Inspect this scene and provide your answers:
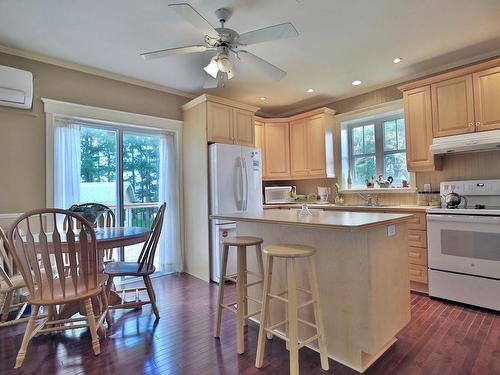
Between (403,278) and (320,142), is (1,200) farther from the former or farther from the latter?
(320,142)

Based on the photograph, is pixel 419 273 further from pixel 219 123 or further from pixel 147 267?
pixel 219 123

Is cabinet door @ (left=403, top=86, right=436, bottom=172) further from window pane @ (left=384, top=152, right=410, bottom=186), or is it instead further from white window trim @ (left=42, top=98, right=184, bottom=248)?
white window trim @ (left=42, top=98, right=184, bottom=248)

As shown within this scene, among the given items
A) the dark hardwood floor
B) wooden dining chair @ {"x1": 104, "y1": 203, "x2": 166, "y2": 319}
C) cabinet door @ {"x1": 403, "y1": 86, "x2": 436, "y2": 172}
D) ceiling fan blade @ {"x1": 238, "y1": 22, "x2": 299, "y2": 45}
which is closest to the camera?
the dark hardwood floor

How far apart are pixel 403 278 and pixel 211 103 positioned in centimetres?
298

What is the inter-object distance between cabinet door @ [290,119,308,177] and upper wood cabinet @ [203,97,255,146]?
929 mm

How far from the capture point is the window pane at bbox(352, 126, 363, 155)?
4534mm

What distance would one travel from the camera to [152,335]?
91.8 inches

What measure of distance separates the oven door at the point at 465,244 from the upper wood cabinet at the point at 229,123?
2550 mm

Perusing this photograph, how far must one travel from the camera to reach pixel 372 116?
13.9 feet

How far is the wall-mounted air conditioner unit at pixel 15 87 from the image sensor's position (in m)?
2.78

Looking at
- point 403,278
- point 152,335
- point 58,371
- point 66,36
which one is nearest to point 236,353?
point 152,335

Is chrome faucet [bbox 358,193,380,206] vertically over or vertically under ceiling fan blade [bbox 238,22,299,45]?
under

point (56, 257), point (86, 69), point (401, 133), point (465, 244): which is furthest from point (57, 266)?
point (401, 133)

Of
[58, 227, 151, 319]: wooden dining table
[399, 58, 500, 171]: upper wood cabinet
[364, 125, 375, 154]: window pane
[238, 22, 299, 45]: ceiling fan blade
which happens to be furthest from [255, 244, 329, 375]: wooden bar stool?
[364, 125, 375, 154]: window pane
